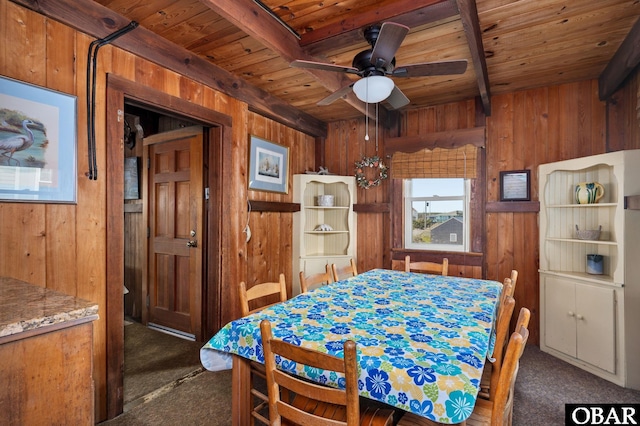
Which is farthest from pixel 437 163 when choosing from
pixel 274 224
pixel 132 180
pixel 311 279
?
pixel 132 180

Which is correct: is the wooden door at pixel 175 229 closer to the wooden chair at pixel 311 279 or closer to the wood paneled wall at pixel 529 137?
the wooden chair at pixel 311 279

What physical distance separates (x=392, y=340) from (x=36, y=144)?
201 cm

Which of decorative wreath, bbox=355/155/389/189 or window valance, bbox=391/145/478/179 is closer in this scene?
window valance, bbox=391/145/478/179

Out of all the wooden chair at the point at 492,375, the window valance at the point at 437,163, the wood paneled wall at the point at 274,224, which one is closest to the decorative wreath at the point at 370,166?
the window valance at the point at 437,163

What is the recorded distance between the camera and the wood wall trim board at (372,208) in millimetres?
3964

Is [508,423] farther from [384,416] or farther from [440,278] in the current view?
[440,278]

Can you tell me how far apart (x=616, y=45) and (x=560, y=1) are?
3.09ft

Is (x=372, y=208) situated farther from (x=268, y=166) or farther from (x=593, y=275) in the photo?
(x=593, y=275)

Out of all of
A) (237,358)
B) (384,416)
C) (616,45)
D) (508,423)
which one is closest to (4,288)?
(237,358)

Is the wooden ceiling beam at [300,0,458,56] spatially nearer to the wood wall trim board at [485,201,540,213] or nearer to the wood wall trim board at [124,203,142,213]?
the wood wall trim board at [485,201,540,213]

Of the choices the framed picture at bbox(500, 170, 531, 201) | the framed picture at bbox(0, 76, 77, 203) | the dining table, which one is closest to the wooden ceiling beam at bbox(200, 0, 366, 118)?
the framed picture at bbox(0, 76, 77, 203)

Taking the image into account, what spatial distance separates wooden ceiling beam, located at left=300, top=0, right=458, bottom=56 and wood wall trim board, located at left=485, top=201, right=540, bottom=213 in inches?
84.3

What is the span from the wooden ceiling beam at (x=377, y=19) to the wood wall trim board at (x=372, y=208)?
212 centimetres

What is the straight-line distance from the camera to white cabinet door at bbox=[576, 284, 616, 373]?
2.52 meters
